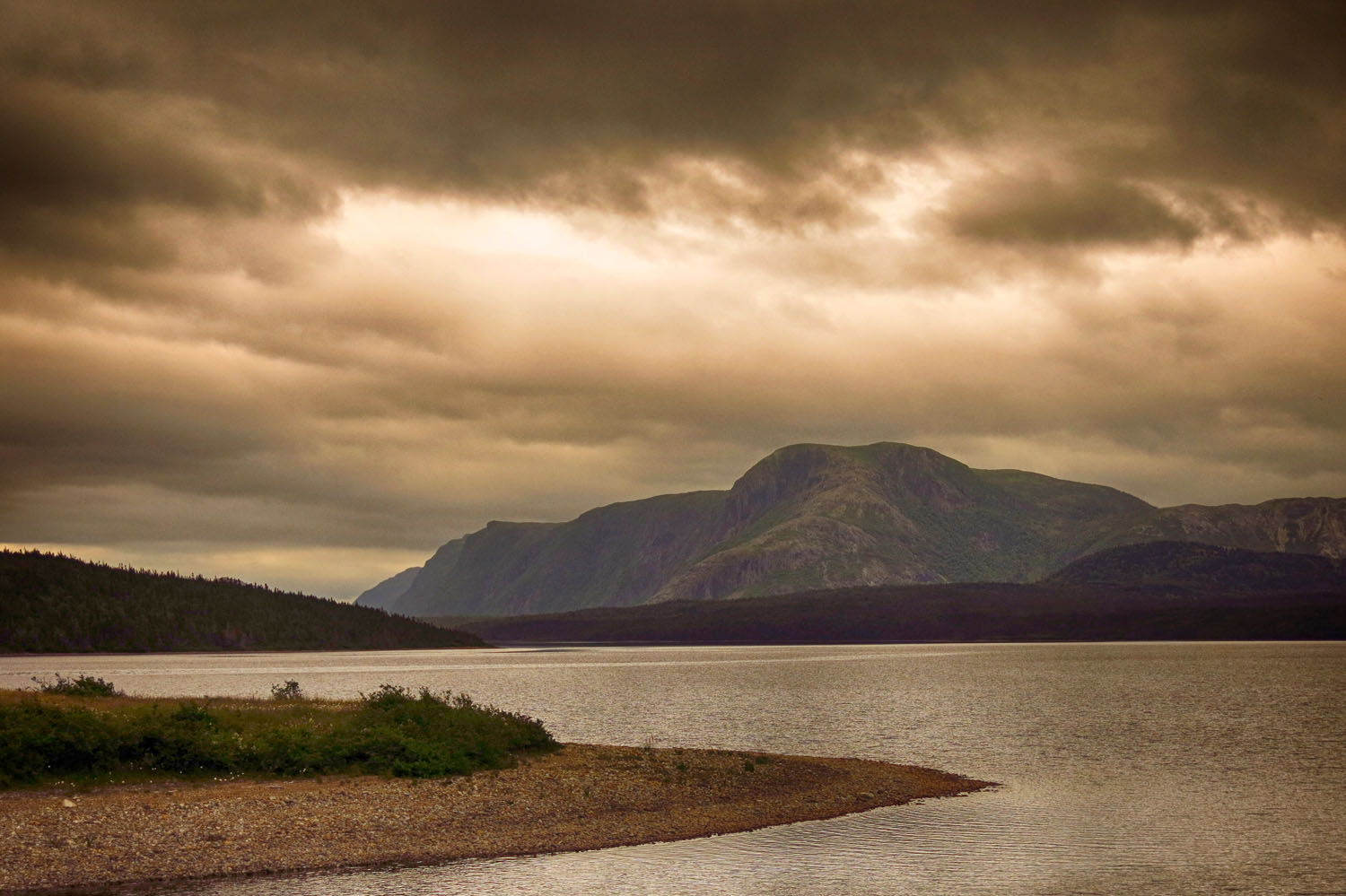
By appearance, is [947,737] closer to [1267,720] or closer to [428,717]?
[1267,720]

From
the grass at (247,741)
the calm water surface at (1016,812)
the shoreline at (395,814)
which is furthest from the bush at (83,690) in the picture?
the shoreline at (395,814)

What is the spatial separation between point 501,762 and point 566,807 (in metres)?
7.28

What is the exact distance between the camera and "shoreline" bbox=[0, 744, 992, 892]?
39.9 m

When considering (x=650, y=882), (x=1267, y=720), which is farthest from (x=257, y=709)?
(x=1267, y=720)

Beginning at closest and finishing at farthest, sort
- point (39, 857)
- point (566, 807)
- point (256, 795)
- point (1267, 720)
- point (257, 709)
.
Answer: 1. point (39, 857)
2. point (256, 795)
3. point (566, 807)
4. point (257, 709)
5. point (1267, 720)

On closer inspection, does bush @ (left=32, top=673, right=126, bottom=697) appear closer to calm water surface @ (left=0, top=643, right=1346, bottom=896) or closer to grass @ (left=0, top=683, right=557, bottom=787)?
grass @ (left=0, top=683, right=557, bottom=787)

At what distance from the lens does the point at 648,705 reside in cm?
12681

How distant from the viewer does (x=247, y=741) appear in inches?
2085

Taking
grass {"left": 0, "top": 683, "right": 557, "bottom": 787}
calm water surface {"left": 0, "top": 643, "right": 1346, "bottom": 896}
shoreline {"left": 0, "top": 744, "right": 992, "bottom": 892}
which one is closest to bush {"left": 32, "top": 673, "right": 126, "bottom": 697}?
grass {"left": 0, "top": 683, "right": 557, "bottom": 787}

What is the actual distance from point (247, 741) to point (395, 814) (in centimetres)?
1056

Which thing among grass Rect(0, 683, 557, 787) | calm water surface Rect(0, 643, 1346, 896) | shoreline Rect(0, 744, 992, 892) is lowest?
calm water surface Rect(0, 643, 1346, 896)

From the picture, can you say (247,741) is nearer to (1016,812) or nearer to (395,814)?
(395,814)

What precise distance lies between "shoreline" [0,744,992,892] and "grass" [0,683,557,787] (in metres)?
1.33

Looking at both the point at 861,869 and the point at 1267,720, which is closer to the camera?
the point at 861,869
